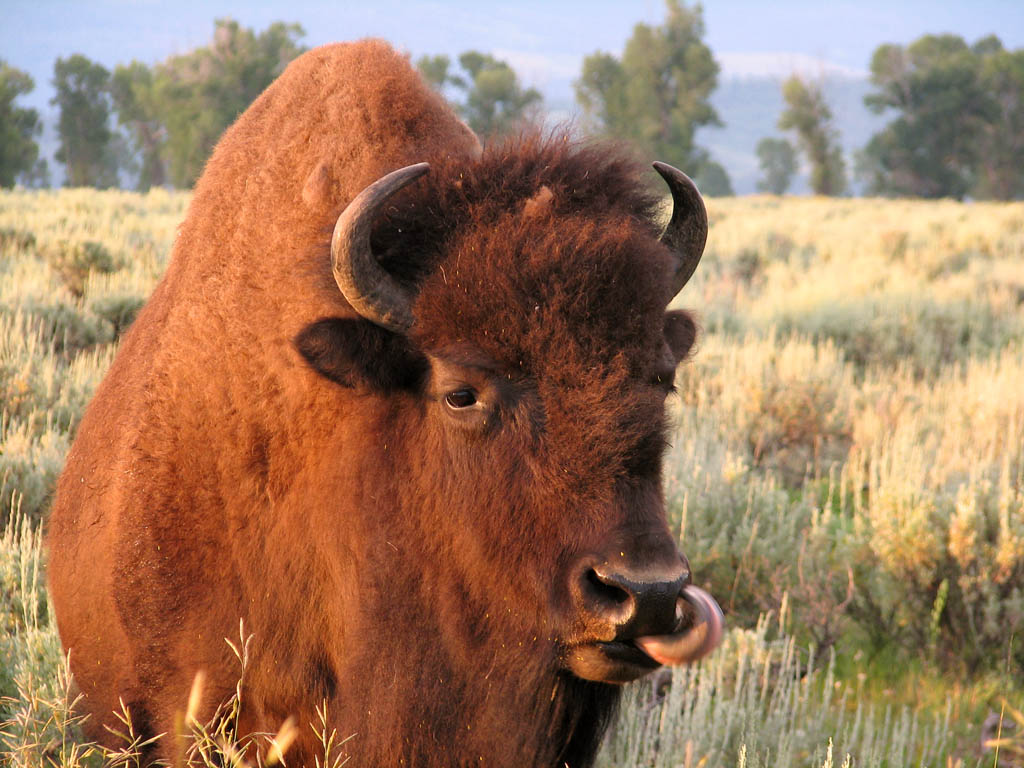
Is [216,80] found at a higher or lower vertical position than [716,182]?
higher

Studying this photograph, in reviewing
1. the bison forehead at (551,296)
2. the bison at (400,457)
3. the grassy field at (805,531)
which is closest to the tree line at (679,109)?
the grassy field at (805,531)

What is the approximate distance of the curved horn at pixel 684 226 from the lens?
2.96m

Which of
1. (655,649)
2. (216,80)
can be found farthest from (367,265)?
(216,80)

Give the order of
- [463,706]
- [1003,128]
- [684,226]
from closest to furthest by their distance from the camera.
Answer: [463,706]
[684,226]
[1003,128]

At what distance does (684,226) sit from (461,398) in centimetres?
101

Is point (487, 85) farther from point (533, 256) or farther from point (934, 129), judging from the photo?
point (533, 256)

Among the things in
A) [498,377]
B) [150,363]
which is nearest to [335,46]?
[150,363]

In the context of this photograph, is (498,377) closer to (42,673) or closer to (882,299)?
(42,673)

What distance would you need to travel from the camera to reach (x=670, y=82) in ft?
217

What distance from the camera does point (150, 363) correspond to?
10.6 feet

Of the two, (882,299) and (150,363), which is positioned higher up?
(150,363)

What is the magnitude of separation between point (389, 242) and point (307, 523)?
2.81ft

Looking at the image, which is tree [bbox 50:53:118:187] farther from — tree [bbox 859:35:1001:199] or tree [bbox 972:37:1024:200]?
tree [bbox 972:37:1024:200]

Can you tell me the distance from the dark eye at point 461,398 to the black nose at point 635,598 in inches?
21.9
